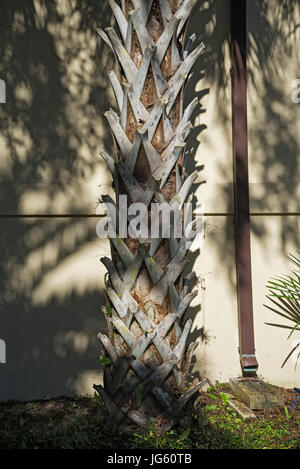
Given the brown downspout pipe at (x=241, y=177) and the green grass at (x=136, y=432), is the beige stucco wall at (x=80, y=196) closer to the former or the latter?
the brown downspout pipe at (x=241, y=177)

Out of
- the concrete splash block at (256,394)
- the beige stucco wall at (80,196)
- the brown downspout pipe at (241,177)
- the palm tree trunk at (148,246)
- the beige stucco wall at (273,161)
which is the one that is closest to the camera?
the palm tree trunk at (148,246)

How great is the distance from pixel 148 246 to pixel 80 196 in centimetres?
147

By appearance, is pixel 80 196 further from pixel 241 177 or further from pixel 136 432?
pixel 136 432

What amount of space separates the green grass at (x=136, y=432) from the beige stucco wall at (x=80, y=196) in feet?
1.57

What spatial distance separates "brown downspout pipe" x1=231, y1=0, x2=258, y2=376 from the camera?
4164 mm

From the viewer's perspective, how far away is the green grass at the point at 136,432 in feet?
9.45

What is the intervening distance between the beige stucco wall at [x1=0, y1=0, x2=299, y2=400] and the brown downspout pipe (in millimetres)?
101

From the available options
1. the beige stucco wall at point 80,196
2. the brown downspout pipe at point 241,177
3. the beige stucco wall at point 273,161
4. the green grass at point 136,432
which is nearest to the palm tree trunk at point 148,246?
the green grass at point 136,432

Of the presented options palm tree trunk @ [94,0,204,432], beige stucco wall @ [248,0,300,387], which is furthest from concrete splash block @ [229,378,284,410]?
palm tree trunk @ [94,0,204,432]

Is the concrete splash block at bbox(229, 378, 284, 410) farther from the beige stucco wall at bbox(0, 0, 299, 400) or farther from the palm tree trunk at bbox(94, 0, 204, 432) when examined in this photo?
the palm tree trunk at bbox(94, 0, 204, 432)

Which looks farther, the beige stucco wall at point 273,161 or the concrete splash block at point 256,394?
the beige stucco wall at point 273,161

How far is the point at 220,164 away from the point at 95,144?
1171mm

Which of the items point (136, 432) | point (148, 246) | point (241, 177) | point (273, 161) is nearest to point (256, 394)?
point (136, 432)
